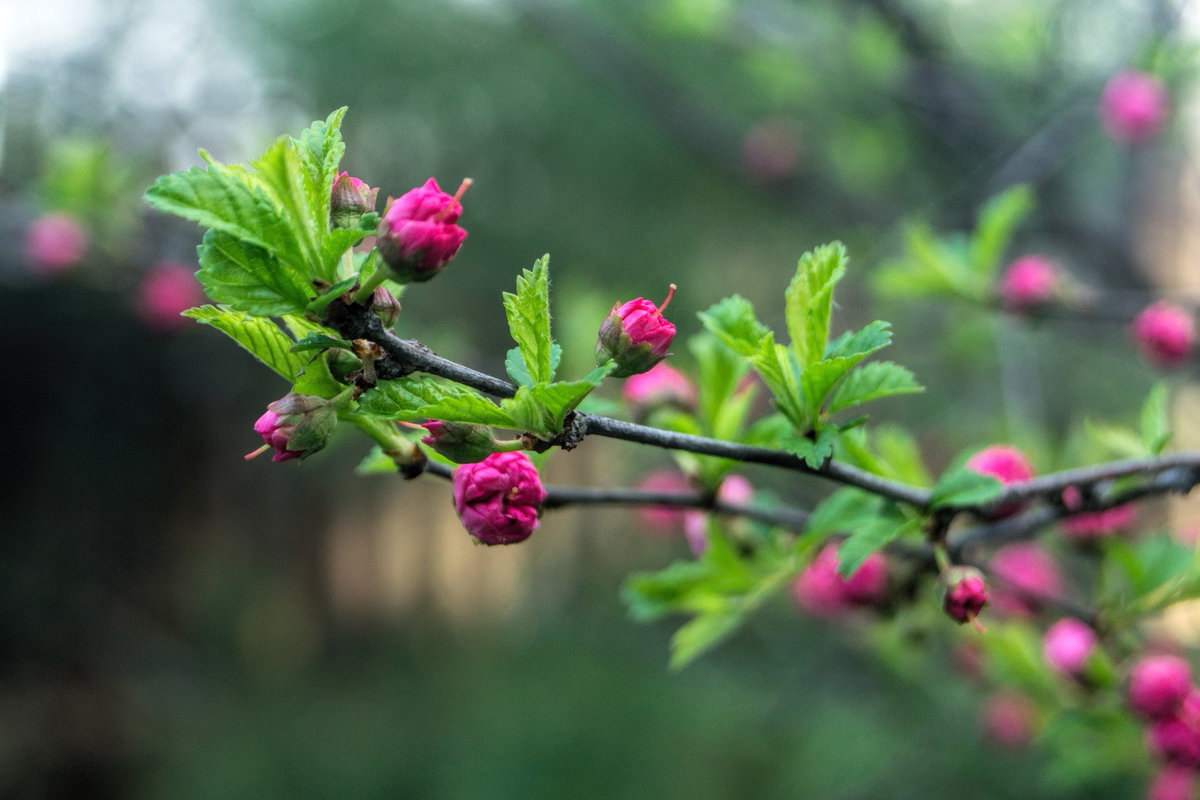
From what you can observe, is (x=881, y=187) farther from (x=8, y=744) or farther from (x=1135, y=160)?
(x=8, y=744)

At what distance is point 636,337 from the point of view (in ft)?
1.57

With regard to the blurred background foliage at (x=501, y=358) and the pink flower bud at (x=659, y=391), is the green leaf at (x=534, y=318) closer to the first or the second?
the pink flower bud at (x=659, y=391)

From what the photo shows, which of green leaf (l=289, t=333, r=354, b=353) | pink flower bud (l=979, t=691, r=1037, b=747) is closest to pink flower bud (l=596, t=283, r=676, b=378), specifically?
green leaf (l=289, t=333, r=354, b=353)

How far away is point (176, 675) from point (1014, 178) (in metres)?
5.18

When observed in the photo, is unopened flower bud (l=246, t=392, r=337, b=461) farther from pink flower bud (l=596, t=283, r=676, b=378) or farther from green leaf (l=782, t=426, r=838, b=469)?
green leaf (l=782, t=426, r=838, b=469)

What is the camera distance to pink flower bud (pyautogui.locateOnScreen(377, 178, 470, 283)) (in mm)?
414

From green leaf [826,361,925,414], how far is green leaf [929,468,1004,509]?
0.08 metres

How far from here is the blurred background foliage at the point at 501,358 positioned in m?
2.03

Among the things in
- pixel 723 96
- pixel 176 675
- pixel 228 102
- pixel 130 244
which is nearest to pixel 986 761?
pixel 130 244

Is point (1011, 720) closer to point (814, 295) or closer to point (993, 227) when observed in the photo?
point (993, 227)

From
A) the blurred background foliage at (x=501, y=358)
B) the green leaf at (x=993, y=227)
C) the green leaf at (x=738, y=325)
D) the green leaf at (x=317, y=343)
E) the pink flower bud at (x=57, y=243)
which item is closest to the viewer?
the green leaf at (x=317, y=343)

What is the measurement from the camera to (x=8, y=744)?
4129 millimetres

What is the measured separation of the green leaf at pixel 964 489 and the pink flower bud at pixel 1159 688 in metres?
0.43

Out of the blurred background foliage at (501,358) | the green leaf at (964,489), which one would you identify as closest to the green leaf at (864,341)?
the green leaf at (964,489)
